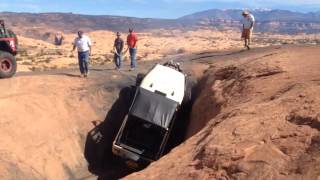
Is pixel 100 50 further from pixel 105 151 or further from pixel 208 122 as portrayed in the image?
pixel 208 122

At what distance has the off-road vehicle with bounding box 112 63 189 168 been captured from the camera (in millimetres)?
14961

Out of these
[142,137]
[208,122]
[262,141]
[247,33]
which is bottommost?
[142,137]

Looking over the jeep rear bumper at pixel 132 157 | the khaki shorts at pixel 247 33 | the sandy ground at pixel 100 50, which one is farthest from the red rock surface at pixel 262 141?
the sandy ground at pixel 100 50

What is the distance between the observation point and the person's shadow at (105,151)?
55.6 feet

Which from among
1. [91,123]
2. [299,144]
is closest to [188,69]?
[91,123]

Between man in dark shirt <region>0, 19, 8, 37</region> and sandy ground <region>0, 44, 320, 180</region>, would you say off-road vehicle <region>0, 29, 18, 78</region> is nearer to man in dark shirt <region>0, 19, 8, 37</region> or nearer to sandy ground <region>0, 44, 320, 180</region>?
man in dark shirt <region>0, 19, 8, 37</region>

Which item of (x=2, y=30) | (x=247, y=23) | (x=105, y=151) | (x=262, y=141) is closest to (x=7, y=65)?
(x=2, y=30)

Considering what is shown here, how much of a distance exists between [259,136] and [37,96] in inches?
390

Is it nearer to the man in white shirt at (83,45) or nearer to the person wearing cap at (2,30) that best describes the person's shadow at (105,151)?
the man in white shirt at (83,45)

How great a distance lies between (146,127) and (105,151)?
2.87 meters

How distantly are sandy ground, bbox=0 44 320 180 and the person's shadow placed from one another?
0.27m

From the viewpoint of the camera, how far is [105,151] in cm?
1772

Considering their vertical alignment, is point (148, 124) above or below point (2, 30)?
below

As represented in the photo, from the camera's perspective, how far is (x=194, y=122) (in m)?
16.1
